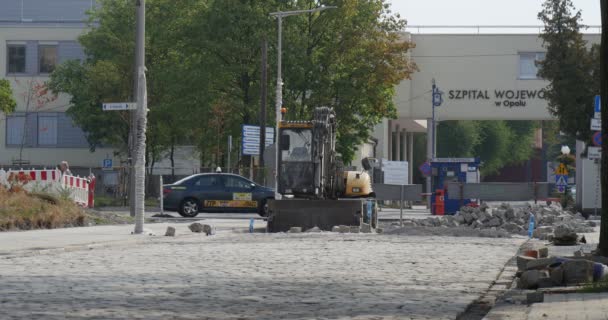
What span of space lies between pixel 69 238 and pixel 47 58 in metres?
57.2

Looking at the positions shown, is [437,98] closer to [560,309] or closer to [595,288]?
[595,288]

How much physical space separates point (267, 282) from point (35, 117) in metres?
67.3

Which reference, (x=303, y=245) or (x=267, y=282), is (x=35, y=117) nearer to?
(x=303, y=245)

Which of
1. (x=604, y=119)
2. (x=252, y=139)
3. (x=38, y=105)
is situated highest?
(x=38, y=105)

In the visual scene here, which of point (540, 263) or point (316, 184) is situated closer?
point (540, 263)

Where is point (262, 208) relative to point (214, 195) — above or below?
below

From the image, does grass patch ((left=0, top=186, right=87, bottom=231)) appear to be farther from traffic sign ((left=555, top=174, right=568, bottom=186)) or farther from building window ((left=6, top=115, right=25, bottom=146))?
building window ((left=6, top=115, right=25, bottom=146))

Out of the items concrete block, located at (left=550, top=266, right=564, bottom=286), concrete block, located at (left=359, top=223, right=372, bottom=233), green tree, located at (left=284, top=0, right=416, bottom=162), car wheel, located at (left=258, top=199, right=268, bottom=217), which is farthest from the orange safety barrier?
concrete block, located at (left=550, top=266, right=564, bottom=286)

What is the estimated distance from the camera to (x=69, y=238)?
24.0 meters

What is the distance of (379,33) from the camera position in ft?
187

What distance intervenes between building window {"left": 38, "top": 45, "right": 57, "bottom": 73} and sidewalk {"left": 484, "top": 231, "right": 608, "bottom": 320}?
69925mm

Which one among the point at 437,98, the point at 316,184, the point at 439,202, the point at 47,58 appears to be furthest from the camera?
the point at 47,58

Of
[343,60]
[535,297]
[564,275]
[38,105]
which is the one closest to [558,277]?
[564,275]

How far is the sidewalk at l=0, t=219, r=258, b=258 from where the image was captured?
2034cm
